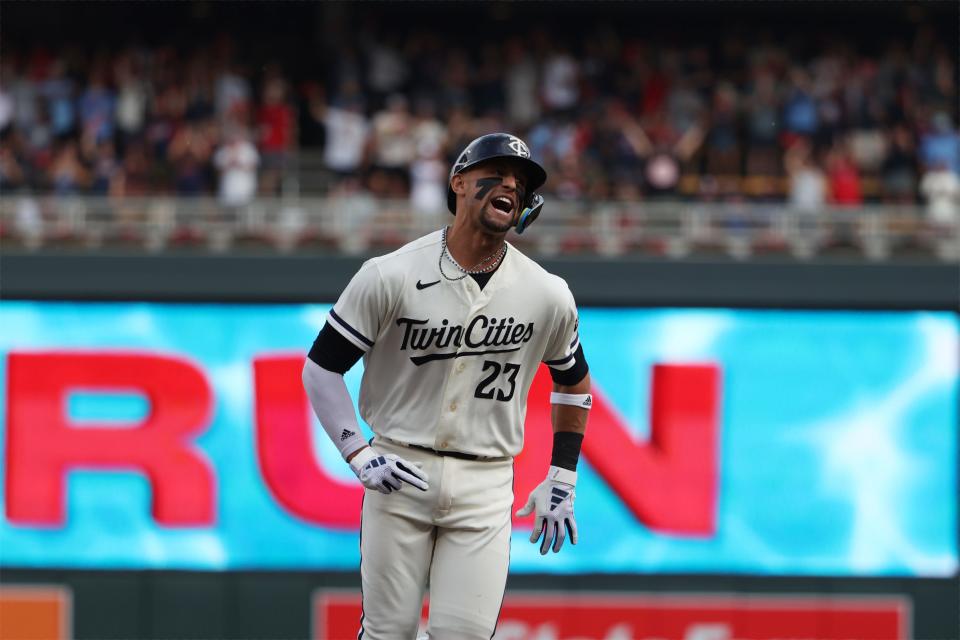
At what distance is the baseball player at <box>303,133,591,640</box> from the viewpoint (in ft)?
15.3

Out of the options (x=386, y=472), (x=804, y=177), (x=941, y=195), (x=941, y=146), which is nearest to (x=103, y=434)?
(x=386, y=472)

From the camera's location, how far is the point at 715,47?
13969mm

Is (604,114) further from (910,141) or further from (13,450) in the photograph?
(13,450)

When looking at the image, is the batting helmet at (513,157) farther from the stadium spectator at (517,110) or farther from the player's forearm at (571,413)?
the stadium spectator at (517,110)

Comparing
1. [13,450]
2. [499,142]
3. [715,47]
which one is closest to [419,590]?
[499,142]

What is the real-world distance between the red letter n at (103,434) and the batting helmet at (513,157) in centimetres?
581

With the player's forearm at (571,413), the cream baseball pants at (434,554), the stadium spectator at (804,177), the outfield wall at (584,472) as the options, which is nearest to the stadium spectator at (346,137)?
the outfield wall at (584,472)

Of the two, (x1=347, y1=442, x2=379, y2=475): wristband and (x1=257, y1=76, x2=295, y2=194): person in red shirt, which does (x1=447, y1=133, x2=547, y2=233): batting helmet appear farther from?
(x1=257, y1=76, x2=295, y2=194): person in red shirt

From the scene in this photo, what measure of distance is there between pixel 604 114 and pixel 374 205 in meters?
2.54

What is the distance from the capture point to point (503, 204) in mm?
4668

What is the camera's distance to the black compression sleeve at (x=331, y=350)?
4652mm

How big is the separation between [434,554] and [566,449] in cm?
67

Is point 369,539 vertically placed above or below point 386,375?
below

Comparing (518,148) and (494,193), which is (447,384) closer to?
(494,193)
